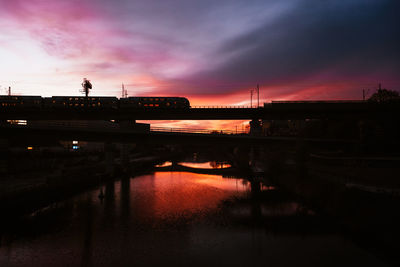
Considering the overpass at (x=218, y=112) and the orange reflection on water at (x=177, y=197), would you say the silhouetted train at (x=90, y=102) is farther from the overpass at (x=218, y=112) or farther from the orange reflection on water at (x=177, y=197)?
the orange reflection on water at (x=177, y=197)

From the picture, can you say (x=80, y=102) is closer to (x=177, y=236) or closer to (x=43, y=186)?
(x=43, y=186)

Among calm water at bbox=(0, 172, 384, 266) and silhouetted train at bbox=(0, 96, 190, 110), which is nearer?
calm water at bbox=(0, 172, 384, 266)

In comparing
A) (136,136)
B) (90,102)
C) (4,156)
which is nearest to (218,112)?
(136,136)

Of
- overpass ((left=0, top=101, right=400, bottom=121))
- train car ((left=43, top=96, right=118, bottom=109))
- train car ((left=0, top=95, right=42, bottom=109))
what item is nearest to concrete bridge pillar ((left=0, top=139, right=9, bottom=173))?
overpass ((left=0, top=101, right=400, bottom=121))

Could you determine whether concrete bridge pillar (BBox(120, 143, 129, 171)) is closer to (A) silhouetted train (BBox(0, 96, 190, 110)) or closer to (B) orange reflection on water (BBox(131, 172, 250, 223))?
(A) silhouetted train (BBox(0, 96, 190, 110))

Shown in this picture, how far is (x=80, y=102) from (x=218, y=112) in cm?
3481

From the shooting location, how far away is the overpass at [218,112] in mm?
60125

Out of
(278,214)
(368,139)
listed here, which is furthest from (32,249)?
(368,139)

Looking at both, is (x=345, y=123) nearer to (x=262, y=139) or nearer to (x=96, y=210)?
(x=262, y=139)

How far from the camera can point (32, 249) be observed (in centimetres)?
2216

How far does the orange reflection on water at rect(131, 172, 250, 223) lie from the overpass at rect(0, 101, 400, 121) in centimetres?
1696

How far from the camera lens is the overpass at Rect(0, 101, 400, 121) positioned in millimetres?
60125

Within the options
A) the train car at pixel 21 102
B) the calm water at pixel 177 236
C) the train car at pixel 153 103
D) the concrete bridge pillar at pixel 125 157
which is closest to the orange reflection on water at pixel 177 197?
the calm water at pixel 177 236

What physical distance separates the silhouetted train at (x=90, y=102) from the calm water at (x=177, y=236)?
2880cm
